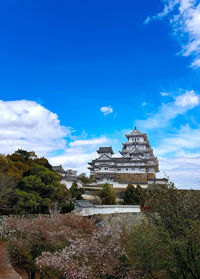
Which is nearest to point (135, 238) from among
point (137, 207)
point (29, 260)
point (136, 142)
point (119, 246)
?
point (119, 246)

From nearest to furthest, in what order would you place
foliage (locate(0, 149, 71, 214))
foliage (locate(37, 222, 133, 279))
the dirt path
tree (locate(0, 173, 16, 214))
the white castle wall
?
foliage (locate(37, 222, 133, 279)) → the dirt path → tree (locate(0, 173, 16, 214)) → foliage (locate(0, 149, 71, 214)) → the white castle wall

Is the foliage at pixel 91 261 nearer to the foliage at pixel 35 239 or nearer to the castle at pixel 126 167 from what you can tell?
the foliage at pixel 35 239

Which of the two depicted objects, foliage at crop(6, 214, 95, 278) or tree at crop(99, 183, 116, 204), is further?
tree at crop(99, 183, 116, 204)

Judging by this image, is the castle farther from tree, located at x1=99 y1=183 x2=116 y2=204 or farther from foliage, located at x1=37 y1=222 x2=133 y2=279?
foliage, located at x1=37 y1=222 x2=133 y2=279

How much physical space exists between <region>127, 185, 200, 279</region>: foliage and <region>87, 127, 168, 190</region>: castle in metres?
38.3

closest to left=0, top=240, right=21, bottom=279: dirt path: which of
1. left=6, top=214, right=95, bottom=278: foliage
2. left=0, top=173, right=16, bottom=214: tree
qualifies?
left=6, top=214, right=95, bottom=278: foliage

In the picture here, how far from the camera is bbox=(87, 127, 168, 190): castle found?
159ft

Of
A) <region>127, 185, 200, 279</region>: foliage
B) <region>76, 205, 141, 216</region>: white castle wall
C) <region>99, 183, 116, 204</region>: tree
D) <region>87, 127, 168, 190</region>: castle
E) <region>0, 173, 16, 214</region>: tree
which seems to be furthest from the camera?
<region>87, 127, 168, 190</region>: castle

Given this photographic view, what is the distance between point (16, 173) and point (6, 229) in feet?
22.2

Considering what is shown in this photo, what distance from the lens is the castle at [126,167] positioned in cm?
4844

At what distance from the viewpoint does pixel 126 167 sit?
5319 centimetres

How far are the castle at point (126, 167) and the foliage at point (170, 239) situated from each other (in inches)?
1507

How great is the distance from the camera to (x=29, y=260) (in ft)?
38.6

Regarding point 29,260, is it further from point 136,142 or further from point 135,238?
point 136,142
